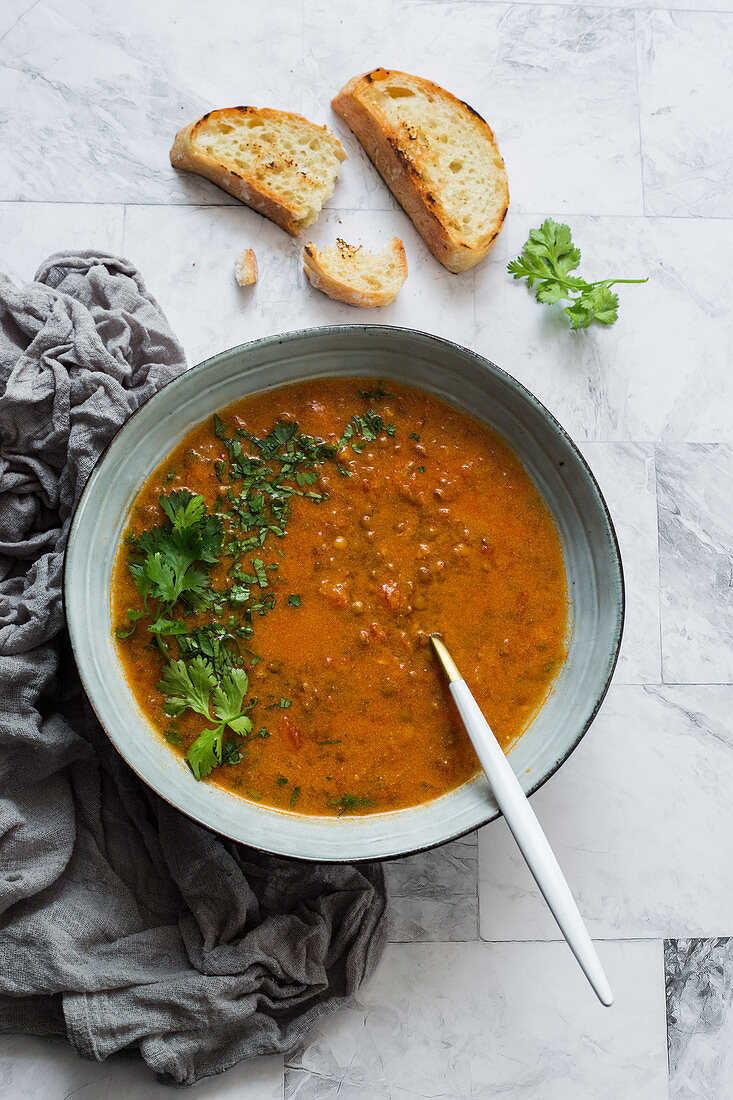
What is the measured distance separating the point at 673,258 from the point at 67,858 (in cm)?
226

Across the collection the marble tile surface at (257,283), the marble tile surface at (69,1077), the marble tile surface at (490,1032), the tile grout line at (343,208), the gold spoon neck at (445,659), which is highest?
the tile grout line at (343,208)

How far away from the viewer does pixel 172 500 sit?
85.9 inches

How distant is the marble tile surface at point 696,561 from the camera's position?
2590 mm

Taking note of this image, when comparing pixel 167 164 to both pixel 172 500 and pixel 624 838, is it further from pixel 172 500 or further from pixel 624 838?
pixel 624 838

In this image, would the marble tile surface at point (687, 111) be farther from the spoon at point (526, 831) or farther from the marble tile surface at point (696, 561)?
the spoon at point (526, 831)

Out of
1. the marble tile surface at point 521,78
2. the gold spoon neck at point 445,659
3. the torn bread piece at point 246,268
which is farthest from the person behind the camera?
the marble tile surface at point 521,78

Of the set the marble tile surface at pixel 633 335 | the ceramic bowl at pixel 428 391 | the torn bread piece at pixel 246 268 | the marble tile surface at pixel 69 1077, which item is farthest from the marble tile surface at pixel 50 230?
the marble tile surface at pixel 69 1077

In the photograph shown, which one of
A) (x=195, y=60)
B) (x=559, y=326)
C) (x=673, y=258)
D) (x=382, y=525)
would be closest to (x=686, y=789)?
(x=382, y=525)

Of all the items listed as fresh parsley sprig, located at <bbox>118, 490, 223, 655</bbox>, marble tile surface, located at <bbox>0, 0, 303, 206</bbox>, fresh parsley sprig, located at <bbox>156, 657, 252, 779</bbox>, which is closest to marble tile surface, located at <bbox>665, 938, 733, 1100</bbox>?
fresh parsley sprig, located at <bbox>156, 657, 252, 779</bbox>

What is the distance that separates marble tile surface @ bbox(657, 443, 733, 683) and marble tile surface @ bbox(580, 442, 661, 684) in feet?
0.08

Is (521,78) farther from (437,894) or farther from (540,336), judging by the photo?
(437,894)

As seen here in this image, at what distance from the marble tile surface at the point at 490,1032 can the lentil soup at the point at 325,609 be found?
2.02ft

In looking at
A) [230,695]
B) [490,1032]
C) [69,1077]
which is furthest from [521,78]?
[69,1077]

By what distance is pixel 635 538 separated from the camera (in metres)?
2.62
